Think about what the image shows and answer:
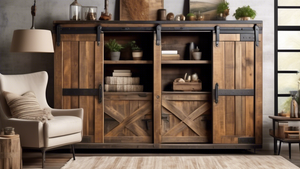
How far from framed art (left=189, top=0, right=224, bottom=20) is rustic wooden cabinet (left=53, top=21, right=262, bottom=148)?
0.39m

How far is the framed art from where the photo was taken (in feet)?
16.4

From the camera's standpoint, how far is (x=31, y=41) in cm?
427

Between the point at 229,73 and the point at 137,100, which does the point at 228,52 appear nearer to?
the point at 229,73

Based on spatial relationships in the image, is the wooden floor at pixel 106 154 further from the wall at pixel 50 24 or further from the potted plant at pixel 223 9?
the potted plant at pixel 223 9

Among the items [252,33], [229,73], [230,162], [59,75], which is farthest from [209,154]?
[59,75]

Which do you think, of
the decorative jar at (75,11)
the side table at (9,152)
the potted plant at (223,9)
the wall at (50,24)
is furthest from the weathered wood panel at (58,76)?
the potted plant at (223,9)

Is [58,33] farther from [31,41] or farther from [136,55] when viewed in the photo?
[136,55]

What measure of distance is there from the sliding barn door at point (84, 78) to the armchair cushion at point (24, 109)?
0.60m

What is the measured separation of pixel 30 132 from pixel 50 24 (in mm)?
1973

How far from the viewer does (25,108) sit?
13.2 feet

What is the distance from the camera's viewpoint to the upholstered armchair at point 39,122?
149 inches

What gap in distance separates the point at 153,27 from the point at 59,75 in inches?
55.8

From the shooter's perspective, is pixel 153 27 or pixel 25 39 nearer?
pixel 25 39

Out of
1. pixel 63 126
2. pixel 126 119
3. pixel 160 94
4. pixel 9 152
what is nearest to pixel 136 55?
pixel 160 94
